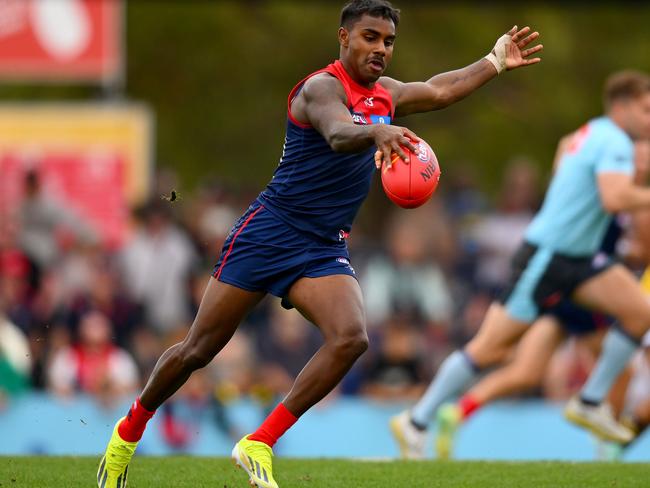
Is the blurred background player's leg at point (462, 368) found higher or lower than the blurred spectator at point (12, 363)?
higher

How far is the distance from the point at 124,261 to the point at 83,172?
2946 mm

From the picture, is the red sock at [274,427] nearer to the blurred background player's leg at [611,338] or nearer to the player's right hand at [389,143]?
the player's right hand at [389,143]

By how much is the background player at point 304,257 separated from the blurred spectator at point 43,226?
7726 millimetres

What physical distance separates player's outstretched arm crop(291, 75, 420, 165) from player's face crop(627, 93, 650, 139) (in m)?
3.88

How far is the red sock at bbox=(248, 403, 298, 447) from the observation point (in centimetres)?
759

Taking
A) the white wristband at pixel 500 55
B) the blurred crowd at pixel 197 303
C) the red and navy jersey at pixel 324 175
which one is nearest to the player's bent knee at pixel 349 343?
the red and navy jersey at pixel 324 175

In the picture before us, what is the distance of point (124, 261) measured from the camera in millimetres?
15242

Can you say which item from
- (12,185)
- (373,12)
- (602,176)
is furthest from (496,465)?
(12,185)

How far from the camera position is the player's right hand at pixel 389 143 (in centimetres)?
687

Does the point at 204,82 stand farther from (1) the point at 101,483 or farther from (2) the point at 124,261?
(1) the point at 101,483

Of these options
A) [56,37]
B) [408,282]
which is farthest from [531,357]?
[56,37]

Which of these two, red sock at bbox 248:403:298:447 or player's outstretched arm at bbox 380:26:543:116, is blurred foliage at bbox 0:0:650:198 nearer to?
player's outstretched arm at bbox 380:26:543:116

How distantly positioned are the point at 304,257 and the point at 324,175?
0.44 m

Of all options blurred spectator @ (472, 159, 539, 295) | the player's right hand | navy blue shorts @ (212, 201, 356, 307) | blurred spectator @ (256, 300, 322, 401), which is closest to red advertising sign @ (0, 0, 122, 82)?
blurred spectator @ (472, 159, 539, 295)
